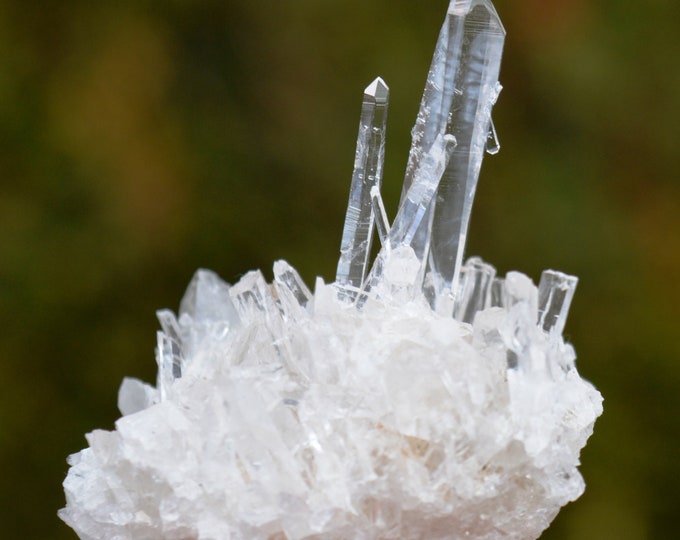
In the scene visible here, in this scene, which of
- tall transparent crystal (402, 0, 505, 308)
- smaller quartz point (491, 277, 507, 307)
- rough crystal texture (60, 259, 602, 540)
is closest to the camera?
rough crystal texture (60, 259, 602, 540)

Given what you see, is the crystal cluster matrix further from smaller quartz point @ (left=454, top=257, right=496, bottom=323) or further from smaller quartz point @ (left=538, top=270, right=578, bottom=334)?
smaller quartz point @ (left=454, top=257, right=496, bottom=323)

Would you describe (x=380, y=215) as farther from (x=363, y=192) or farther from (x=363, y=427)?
(x=363, y=427)

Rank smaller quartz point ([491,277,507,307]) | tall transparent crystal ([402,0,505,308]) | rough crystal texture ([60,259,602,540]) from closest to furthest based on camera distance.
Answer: rough crystal texture ([60,259,602,540]) < tall transparent crystal ([402,0,505,308]) < smaller quartz point ([491,277,507,307])

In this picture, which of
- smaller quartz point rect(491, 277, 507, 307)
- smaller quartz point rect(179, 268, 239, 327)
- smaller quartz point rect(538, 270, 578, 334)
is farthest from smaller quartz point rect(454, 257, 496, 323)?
smaller quartz point rect(179, 268, 239, 327)

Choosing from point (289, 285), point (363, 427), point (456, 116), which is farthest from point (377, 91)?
point (363, 427)

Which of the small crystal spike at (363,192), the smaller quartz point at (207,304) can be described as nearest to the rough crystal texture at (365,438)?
the small crystal spike at (363,192)

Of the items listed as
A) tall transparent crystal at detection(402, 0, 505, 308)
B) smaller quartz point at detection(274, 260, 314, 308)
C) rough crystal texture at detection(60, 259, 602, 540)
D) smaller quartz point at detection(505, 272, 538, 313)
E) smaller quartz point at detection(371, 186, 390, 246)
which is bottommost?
rough crystal texture at detection(60, 259, 602, 540)

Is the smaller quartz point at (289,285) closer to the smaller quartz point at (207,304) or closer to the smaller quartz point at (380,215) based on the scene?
the smaller quartz point at (380,215)
